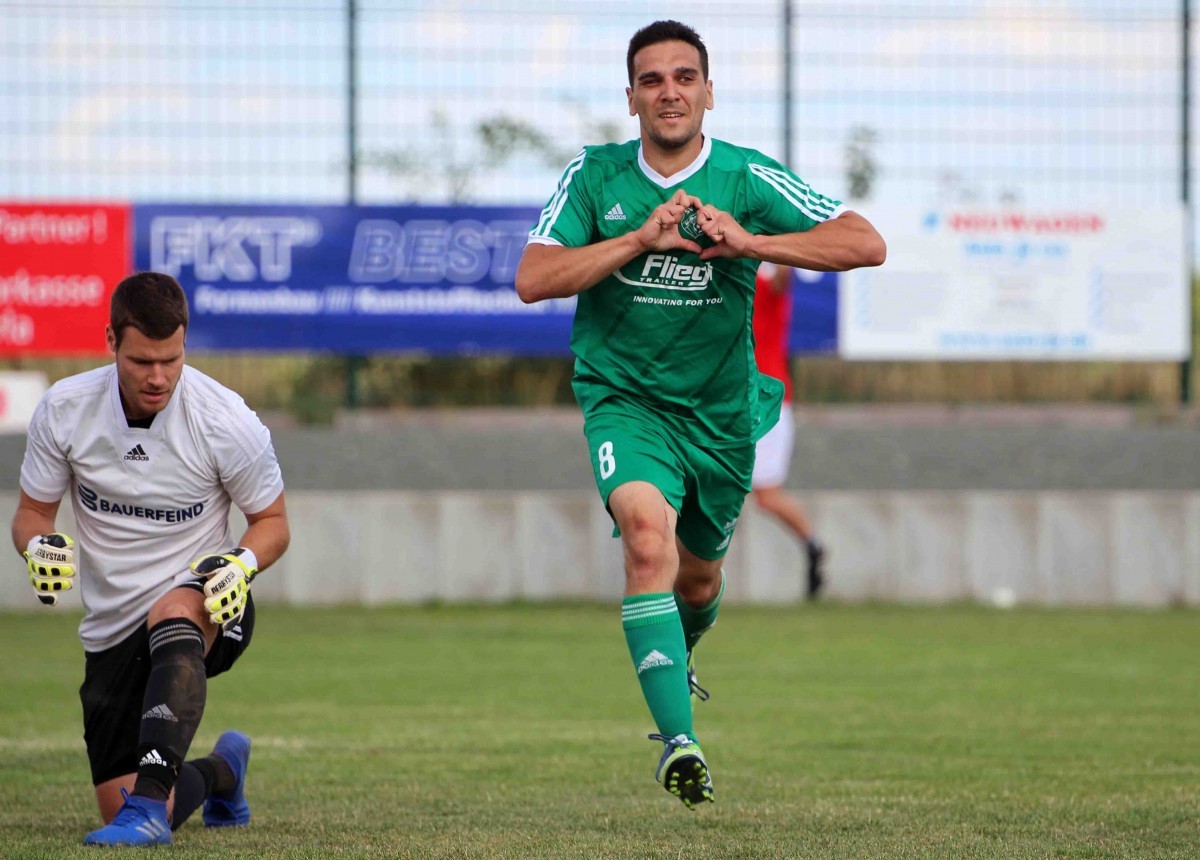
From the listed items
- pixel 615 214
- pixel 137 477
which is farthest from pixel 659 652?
pixel 137 477

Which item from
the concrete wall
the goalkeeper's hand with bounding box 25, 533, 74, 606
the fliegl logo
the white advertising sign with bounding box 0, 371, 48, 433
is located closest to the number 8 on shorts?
the fliegl logo

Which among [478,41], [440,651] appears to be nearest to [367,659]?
[440,651]

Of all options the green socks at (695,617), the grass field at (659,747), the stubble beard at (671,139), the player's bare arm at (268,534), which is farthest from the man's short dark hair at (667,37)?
the grass field at (659,747)

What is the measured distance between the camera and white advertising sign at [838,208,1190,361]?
17.4 meters

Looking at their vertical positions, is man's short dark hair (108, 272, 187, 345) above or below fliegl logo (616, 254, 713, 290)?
below

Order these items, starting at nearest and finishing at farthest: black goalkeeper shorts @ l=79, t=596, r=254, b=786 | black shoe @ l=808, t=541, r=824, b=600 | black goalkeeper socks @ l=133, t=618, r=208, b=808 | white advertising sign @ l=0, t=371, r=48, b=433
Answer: black goalkeeper socks @ l=133, t=618, r=208, b=808 < black goalkeeper shorts @ l=79, t=596, r=254, b=786 < black shoe @ l=808, t=541, r=824, b=600 < white advertising sign @ l=0, t=371, r=48, b=433

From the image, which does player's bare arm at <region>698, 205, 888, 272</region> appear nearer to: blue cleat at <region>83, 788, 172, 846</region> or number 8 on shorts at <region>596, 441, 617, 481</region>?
number 8 on shorts at <region>596, 441, 617, 481</region>

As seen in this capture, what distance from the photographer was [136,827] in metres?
5.40

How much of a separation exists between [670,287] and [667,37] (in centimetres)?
80

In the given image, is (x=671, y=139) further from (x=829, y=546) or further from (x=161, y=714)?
(x=829, y=546)

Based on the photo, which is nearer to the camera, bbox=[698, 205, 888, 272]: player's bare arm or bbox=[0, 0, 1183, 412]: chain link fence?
bbox=[698, 205, 888, 272]: player's bare arm

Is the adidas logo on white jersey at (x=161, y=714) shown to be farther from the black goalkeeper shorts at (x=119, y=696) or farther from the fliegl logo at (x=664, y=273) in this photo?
the fliegl logo at (x=664, y=273)

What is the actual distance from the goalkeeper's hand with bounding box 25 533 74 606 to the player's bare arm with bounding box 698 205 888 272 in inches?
84.6

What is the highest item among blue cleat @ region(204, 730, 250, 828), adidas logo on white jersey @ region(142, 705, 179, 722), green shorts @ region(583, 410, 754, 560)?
green shorts @ region(583, 410, 754, 560)
